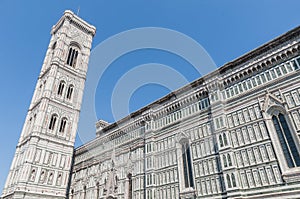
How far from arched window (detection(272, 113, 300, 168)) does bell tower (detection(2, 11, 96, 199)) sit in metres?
32.4

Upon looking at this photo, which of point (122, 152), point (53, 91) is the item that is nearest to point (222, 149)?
point (122, 152)

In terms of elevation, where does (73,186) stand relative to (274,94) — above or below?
below

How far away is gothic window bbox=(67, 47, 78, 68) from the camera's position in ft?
150

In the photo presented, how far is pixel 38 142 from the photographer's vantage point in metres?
34.3

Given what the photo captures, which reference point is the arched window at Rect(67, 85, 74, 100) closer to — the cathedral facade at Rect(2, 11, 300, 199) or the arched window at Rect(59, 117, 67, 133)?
the cathedral facade at Rect(2, 11, 300, 199)

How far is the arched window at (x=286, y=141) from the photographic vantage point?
16.8m

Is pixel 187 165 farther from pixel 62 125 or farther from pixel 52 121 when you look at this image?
pixel 52 121

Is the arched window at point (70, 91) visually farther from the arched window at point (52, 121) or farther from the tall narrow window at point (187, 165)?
the tall narrow window at point (187, 165)

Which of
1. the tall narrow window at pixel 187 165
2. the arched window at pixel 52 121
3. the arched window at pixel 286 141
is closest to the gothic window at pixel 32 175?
the arched window at pixel 52 121

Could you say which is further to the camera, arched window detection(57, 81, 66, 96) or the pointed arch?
arched window detection(57, 81, 66, 96)

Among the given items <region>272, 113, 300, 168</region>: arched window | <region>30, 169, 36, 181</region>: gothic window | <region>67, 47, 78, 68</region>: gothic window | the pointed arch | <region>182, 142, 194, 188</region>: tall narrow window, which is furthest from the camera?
<region>67, 47, 78, 68</region>: gothic window

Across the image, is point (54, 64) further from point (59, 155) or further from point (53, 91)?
point (59, 155)

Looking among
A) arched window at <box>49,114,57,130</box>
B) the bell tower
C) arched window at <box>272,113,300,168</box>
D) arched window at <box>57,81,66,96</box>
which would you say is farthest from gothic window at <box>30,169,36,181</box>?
arched window at <box>272,113,300,168</box>

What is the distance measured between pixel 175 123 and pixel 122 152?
33.1ft
